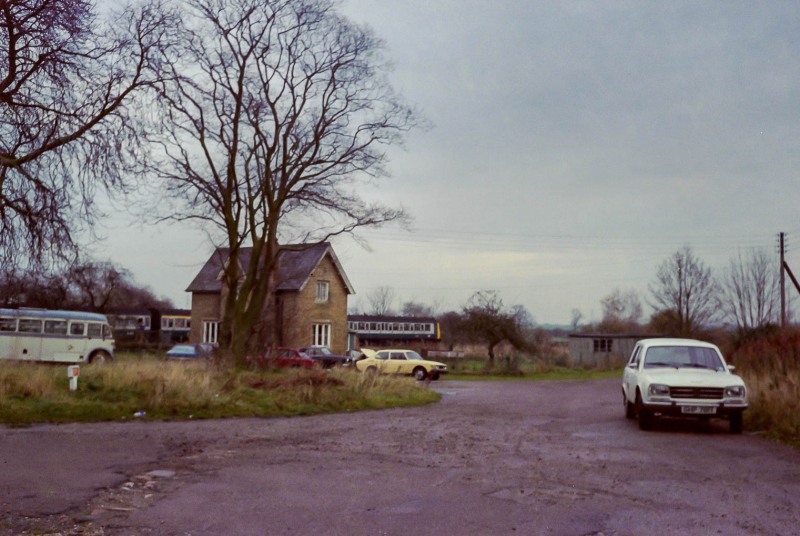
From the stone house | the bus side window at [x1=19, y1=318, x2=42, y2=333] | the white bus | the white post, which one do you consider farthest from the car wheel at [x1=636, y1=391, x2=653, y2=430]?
the stone house

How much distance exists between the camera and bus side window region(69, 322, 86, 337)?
35.9m

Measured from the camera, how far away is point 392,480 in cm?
891

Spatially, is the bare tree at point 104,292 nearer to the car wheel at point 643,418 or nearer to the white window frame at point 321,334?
the white window frame at point 321,334

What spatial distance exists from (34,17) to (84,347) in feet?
85.1

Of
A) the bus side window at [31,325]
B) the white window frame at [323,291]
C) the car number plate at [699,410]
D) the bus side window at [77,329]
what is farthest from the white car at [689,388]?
the white window frame at [323,291]

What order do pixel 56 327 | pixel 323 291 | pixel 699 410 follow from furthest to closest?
pixel 323 291 → pixel 56 327 → pixel 699 410

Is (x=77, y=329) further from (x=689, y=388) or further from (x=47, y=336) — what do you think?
(x=689, y=388)

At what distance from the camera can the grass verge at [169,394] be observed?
16453mm

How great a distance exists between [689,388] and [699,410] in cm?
42

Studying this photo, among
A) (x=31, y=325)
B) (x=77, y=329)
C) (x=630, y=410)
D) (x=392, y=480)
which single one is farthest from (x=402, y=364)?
(x=392, y=480)

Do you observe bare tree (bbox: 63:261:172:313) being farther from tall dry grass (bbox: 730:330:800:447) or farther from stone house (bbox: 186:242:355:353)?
tall dry grass (bbox: 730:330:800:447)

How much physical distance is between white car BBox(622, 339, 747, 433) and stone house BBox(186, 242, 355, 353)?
3322 centimetres

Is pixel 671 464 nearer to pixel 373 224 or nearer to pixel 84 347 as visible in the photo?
pixel 373 224

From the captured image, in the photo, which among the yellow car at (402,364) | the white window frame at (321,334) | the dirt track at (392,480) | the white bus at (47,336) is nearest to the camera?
the dirt track at (392,480)
